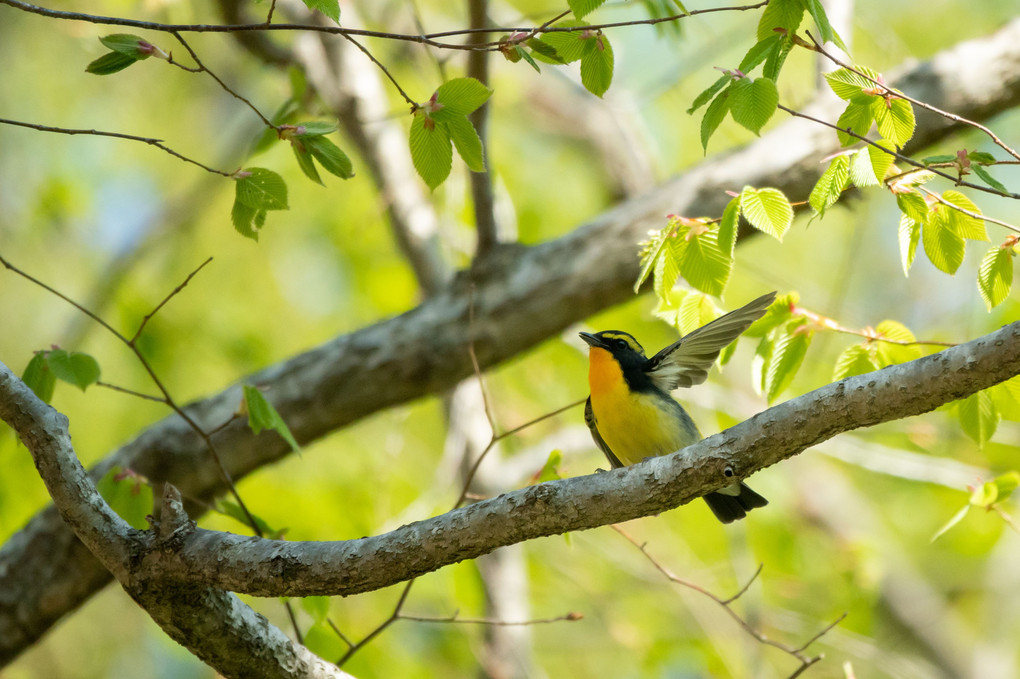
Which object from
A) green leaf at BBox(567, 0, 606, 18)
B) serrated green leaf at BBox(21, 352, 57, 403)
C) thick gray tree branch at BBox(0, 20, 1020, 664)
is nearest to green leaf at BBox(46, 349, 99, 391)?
serrated green leaf at BBox(21, 352, 57, 403)

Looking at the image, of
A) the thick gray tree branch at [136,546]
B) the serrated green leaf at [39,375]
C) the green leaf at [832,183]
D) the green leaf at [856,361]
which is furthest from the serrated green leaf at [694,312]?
the serrated green leaf at [39,375]

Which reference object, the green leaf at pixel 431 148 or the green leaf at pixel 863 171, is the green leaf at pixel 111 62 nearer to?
the green leaf at pixel 431 148

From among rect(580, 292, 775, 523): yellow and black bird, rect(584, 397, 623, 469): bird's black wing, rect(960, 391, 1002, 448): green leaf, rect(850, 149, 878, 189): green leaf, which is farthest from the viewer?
rect(584, 397, 623, 469): bird's black wing

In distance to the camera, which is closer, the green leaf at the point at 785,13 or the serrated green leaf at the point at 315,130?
the green leaf at the point at 785,13

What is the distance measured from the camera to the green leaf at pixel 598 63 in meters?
2.73

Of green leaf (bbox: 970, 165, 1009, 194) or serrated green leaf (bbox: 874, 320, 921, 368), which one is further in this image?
serrated green leaf (bbox: 874, 320, 921, 368)

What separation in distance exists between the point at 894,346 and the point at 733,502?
4.39 feet

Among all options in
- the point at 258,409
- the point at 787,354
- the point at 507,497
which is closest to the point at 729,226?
the point at 787,354

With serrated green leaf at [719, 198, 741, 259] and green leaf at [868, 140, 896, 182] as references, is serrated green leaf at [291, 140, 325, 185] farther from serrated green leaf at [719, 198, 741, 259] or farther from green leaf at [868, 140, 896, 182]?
green leaf at [868, 140, 896, 182]

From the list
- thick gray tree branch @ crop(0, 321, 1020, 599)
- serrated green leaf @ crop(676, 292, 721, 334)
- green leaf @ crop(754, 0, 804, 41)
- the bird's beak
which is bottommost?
thick gray tree branch @ crop(0, 321, 1020, 599)

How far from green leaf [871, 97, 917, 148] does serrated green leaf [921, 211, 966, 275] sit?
14.8 inches

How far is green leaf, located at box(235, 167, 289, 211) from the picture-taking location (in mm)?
2824

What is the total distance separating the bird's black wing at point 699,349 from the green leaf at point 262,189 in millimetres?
1678

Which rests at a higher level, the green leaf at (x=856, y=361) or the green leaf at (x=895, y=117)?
the green leaf at (x=895, y=117)
